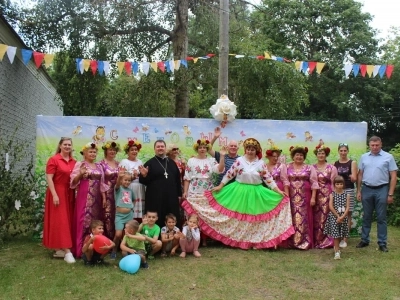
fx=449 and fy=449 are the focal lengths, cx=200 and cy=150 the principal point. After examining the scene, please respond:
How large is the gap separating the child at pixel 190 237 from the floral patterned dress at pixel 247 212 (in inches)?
14.7

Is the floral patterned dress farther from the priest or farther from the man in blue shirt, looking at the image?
the man in blue shirt

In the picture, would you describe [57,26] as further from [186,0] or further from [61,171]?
[61,171]

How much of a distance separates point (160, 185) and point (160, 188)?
0.04m

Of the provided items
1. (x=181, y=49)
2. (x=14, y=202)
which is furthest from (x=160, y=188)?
(x=181, y=49)

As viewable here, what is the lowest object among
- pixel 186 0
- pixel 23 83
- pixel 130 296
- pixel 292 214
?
pixel 130 296

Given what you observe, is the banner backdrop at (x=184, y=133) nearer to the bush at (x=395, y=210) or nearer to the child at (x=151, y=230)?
the child at (x=151, y=230)

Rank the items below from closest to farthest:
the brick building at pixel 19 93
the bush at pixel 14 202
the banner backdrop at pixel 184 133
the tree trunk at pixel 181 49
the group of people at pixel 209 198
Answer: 1. the group of people at pixel 209 198
2. the bush at pixel 14 202
3. the banner backdrop at pixel 184 133
4. the brick building at pixel 19 93
5. the tree trunk at pixel 181 49

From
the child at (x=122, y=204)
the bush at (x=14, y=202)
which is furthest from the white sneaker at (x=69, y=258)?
the bush at (x=14, y=202)

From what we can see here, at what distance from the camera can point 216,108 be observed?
7.01 meters

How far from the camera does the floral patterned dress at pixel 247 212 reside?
244 inches

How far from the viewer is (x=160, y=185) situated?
5.92 meters

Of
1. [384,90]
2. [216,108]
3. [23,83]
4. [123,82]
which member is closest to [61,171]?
[216,108]

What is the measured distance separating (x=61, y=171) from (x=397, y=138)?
2406 cm

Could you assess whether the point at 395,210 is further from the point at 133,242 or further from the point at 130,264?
the point at 130,264
